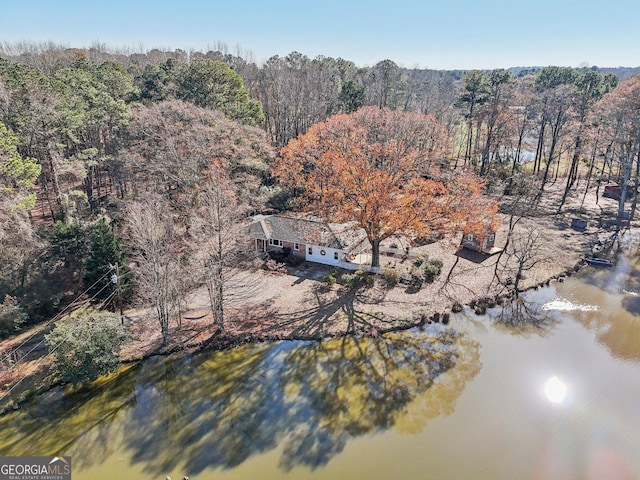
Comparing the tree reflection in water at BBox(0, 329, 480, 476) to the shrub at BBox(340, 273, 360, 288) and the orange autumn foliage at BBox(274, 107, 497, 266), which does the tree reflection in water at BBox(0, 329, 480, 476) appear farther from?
the orange autumn foliage at BBox(274, 107, 497, 266)

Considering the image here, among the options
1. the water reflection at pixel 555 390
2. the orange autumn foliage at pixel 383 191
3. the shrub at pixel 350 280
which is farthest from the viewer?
the shrub at pixel 350 280

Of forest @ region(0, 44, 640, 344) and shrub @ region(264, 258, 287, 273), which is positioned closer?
forest @ region(0, 44, 640, 344)

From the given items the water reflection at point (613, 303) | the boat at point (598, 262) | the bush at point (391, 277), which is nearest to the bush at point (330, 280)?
the bush at point (391, 277)

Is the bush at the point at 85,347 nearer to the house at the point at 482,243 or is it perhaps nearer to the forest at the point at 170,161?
the forest at the point at 170,161

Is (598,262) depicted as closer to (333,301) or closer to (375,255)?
(375,255)

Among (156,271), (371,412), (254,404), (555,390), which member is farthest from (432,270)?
(156,271)

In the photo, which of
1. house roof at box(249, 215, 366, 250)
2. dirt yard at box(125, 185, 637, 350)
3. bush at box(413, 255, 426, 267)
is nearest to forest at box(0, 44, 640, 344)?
dirt yard at box(125, 185, 637, 350)

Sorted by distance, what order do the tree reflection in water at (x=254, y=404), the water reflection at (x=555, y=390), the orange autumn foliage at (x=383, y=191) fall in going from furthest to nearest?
the orange autumn foliage at (x=383, y=191) < the water reflection at (x=555, y=390) < the tree reflection in water at (x=254, y=404)

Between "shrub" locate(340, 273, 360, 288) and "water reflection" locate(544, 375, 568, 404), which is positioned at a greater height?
"shrub" locate(340, 273, 360, 288)
